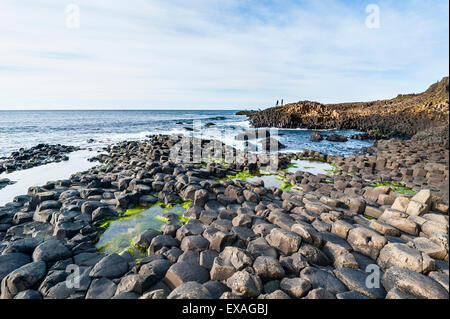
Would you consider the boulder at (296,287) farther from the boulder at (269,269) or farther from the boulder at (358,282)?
the boulder at (358,282)

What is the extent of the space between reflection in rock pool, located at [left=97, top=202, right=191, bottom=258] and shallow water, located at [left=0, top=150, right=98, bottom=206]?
4.32 m

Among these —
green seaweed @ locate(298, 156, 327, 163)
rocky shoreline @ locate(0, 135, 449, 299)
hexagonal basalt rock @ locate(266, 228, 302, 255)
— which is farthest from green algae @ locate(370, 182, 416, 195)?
hexagonal basalt rock @ locate(266, 228, 302, 255)

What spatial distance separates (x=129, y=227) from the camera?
4.74 meters

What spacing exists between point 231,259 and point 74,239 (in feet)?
9.96

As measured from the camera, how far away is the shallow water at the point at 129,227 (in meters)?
4.12

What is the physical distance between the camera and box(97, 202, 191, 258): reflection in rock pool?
4.08 meters

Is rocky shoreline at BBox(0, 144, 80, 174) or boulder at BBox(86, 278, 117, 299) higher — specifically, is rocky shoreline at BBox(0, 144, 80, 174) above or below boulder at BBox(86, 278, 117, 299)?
above

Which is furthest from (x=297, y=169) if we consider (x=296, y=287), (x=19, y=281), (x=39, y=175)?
(x=39, y=175)

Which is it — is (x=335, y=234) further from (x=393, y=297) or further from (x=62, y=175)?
(x=62, y=175)

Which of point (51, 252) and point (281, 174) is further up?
point (281, 174)

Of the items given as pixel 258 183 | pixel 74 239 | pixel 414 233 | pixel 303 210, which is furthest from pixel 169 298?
pixel 258 183

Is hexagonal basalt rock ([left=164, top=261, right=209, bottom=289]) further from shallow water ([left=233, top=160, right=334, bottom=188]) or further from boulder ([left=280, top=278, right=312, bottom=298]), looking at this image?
shallow water ([left=233, top=160, right=334, bottom=188])

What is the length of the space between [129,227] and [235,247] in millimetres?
2686

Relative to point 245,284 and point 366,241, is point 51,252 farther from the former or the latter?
point 366,241
